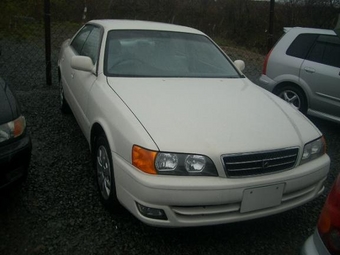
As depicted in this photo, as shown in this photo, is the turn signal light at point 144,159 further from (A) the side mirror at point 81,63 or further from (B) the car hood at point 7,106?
(A) the side mirror at point 81,63

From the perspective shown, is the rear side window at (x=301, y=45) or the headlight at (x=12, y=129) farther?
the rear side window at (x=301, y=45)

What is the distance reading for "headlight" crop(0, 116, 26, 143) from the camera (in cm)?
240

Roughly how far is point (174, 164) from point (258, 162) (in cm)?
56

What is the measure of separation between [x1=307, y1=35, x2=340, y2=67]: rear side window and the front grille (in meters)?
2.90

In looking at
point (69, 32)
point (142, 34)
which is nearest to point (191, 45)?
point (142, 34)

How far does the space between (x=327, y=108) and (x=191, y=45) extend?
7.39 ft

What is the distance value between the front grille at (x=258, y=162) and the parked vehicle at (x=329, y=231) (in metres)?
0.65

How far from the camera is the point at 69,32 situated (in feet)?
37.7

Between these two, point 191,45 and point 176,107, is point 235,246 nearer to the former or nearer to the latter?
point 176,107

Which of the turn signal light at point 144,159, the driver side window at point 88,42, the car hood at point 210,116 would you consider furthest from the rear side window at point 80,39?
the turn signal light at point 144,159

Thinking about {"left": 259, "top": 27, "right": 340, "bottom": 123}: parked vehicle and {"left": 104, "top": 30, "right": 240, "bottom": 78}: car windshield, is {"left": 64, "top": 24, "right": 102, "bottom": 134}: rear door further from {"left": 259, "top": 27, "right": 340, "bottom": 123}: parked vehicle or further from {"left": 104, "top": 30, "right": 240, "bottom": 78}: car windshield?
{"left": 259, "top": 27, "right": 340, "bottom": 123}: parked vehicle

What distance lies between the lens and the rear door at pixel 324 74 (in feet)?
15.0

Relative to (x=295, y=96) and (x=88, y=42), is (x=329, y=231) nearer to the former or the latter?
(x=88, y=42)

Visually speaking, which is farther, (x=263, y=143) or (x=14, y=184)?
(x=14, y=184)
